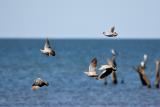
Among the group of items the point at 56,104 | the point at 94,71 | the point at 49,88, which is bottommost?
the point at 94,71

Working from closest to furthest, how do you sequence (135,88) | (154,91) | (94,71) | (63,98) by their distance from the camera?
(94,71)
(63,98)
(154,91)
(135,88)

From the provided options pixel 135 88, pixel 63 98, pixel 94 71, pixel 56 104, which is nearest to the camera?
pixel 94 71

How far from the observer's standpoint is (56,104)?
42219 millimetres

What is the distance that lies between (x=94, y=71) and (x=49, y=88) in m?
31.1

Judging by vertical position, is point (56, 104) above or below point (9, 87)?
below

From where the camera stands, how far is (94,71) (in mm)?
22219

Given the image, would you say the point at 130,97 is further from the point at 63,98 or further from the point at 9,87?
the point at 9,87

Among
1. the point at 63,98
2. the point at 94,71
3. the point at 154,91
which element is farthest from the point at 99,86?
the point at 94,71

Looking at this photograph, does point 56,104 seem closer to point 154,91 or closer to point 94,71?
point 154,91

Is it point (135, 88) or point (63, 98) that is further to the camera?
point (135, 88)

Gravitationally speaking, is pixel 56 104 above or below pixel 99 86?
below

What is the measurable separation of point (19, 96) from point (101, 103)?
598 cm

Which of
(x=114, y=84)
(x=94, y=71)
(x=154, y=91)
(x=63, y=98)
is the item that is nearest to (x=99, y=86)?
(x=114, y=84)

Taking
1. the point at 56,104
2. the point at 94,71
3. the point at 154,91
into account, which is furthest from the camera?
the point at 154,91
